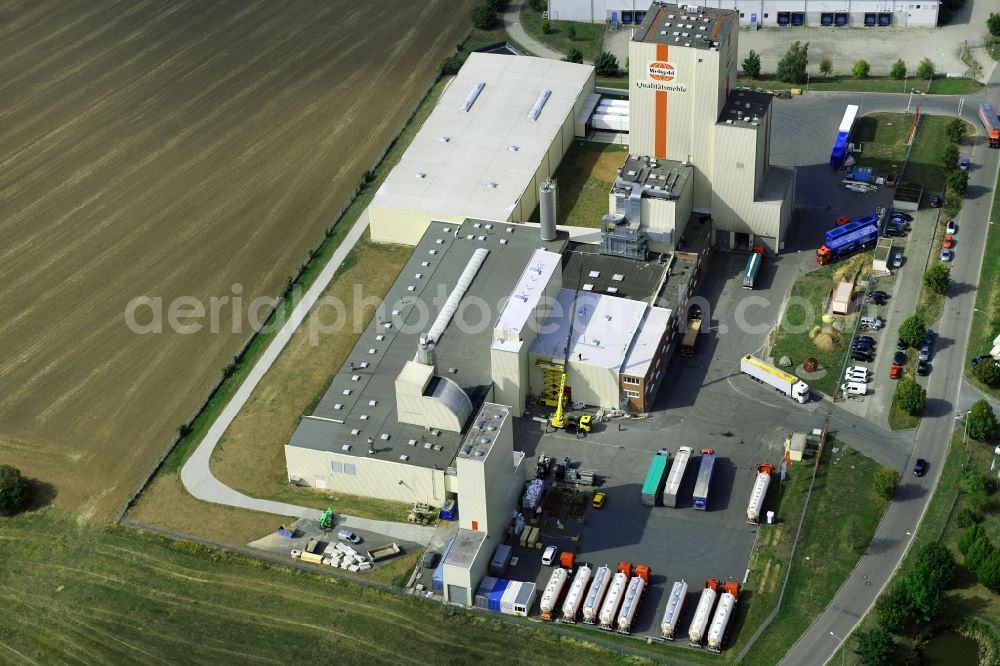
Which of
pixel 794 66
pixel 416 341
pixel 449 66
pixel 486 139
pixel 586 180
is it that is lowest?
pixel 586 180

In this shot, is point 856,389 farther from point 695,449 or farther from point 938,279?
point 938,279

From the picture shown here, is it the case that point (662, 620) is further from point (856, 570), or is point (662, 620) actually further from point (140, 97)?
point (140, 97)

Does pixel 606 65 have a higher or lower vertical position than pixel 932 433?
higher

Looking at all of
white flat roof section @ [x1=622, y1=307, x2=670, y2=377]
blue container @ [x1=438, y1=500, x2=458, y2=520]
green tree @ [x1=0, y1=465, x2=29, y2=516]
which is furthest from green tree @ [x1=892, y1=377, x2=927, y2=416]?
green tree @ [x1=0, y1=465, x2=29, y2=516]

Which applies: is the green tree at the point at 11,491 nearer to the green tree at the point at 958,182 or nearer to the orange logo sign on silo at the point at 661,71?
the orange logo sign on silo at the point at 661,71

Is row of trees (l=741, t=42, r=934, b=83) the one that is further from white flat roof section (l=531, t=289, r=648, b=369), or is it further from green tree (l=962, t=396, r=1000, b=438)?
green tree (l=962, t=396, r=1000, b=438)

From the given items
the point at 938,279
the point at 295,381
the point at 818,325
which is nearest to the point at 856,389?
the point at 818,325
